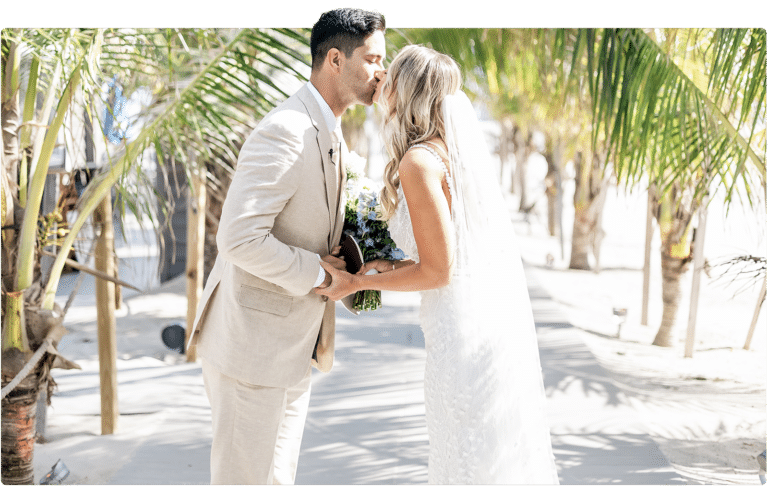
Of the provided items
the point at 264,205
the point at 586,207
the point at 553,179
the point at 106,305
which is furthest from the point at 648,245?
the point at 553,179

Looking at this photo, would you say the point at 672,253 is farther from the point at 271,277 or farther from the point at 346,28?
the point at 271,277

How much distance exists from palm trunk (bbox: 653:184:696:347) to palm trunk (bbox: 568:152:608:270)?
13.5 feet

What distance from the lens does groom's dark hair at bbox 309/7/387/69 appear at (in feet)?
6.85

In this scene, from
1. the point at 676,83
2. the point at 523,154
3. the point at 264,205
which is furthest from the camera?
the point at 523,154

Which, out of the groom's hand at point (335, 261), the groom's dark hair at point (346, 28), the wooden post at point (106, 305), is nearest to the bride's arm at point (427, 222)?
the groom's hand at point (335, 261)

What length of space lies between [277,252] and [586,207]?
997cm

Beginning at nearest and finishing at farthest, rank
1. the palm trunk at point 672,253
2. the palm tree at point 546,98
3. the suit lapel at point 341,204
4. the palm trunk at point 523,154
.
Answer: the suit lapel at point 341,204 → the palm tree at point 546,98 → the palm trunk at point 672,253 → the palm trunk at point 523,154

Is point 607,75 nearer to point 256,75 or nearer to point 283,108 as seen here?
point 256,75

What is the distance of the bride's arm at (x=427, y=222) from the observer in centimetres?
192

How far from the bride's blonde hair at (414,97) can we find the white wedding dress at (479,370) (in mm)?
161

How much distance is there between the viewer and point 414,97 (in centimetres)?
201

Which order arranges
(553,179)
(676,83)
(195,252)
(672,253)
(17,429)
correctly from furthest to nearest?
(553,179)
(672,253)
(195,252)
(676,83)
(17,429)

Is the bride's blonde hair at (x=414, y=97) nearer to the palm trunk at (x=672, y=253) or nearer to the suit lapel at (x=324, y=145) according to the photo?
the suit lapel at (x=324, y=145)

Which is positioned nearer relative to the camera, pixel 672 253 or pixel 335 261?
pixel 335 261
